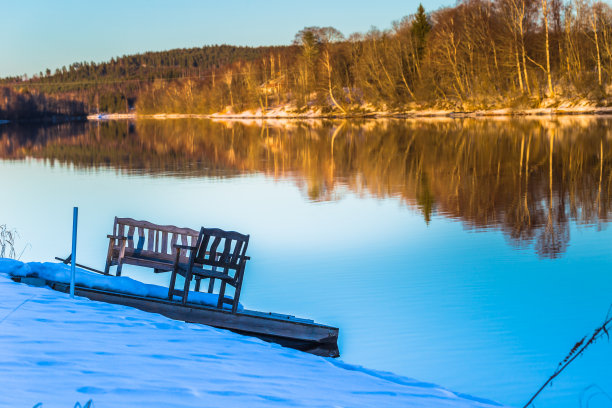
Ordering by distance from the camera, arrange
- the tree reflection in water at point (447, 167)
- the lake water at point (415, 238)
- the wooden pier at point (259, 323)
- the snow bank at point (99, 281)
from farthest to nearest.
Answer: the tree reflection in water at point (447, 167), the snow bank at point (99, 281), the wooden pier at point (259, 323), the lake water at point (415, 238)

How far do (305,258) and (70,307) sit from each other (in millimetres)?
5888

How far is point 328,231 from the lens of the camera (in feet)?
52.7

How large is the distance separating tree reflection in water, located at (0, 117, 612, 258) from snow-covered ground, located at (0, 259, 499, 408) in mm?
7655

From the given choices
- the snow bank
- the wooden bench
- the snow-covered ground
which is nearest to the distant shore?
the wooden bench

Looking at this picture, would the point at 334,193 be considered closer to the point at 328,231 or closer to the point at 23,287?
the point at 328,231

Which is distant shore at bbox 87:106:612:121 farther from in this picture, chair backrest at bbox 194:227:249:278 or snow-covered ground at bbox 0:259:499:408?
snow-covered ground at bbox 0:259:499:408

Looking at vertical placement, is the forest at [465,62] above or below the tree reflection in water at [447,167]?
above

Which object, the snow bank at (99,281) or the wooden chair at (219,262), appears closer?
the wooden chair at (219,262)

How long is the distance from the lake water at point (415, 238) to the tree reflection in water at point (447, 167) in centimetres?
10

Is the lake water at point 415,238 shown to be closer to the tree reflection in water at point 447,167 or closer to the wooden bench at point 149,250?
the tree reflection in water at point 447,167

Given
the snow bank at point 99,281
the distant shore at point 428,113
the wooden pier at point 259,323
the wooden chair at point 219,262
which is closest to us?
the wooden pier at point 259,323

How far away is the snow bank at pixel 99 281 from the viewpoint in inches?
359

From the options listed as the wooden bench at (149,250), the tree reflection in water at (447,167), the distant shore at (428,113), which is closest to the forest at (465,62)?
the distant shore at (428,113)

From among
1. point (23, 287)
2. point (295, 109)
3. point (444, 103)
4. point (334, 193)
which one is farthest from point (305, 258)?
point (295, 109)
